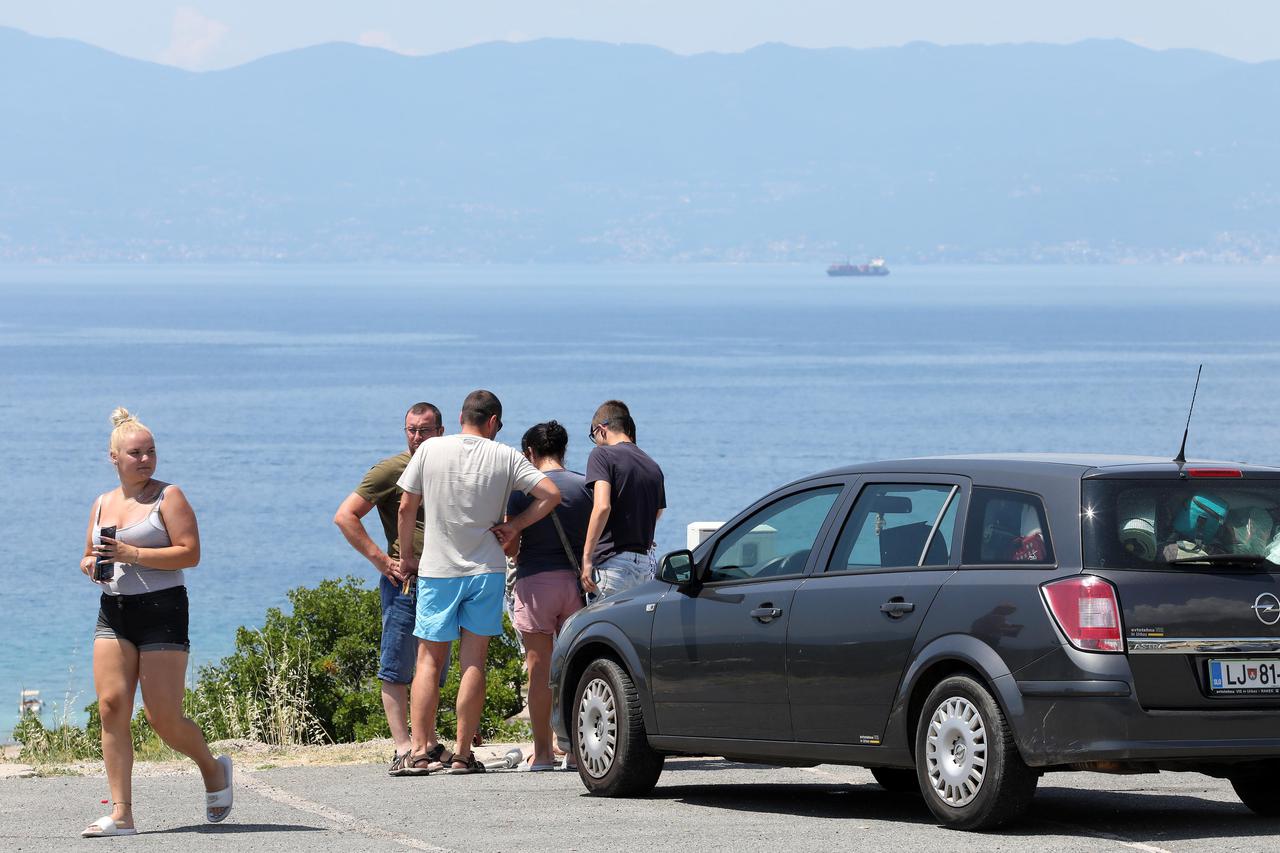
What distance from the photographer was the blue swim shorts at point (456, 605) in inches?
363

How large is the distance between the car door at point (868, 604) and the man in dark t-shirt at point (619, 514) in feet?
6.01

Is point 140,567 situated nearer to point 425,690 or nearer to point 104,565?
point 104,565

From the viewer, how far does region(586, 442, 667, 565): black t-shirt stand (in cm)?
953

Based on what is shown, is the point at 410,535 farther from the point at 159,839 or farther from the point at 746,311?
the point at 746,311

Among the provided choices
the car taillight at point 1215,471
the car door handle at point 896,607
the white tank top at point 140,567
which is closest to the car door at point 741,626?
the car door handle at point 896,607

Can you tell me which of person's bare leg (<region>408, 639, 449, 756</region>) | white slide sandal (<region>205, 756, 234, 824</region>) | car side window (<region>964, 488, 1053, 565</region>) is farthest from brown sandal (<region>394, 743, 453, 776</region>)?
car side window (<region>964, 488, 1053, 565</region>)

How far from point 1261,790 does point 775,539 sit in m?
2.12

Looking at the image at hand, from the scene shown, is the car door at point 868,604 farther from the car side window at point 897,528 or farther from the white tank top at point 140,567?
the white tank top at point 140,567

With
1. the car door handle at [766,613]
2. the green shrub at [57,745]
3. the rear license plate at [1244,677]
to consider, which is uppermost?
the car door handle at [766,613]

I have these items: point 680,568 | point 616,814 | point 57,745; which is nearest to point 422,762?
point 616,814

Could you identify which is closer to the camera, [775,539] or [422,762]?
[775,539]

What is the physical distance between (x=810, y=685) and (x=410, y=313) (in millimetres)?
177440

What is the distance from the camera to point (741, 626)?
317 inches

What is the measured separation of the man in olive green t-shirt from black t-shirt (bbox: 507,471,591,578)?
53cm
